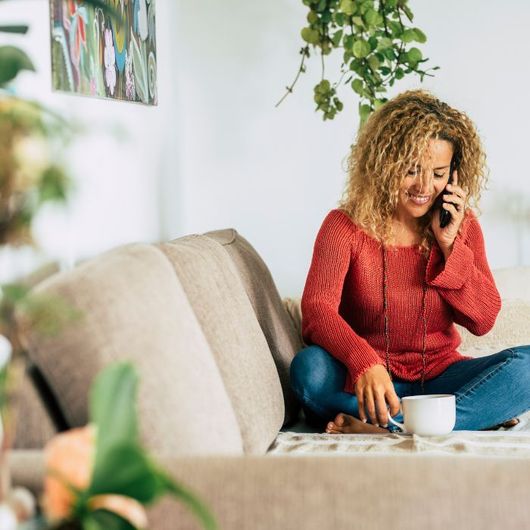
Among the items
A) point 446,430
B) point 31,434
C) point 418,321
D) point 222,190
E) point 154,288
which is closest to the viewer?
point 31,434

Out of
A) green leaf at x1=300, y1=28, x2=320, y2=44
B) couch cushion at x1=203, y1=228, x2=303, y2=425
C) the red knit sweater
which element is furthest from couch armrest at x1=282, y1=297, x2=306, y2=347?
green leaf at x1=300, y1=28, x2=320, y2=44

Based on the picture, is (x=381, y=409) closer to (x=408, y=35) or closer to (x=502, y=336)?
Answer: (x=502, y=336)

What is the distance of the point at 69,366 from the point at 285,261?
2.41 metres

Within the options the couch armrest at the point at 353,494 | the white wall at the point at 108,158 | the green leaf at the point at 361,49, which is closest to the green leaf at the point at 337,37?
the green leaf at the point at 361,49

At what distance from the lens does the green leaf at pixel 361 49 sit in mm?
3088

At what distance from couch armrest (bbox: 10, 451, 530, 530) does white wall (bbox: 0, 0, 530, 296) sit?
2383 millimetres

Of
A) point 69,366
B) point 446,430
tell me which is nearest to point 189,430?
point 69,366

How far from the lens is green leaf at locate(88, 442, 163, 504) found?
2.60 feet

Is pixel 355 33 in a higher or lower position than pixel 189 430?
higher

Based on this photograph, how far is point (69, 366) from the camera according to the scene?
131cm

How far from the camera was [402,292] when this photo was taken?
2.49 metres

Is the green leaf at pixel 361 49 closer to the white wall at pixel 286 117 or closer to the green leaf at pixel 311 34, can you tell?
the green leaf at pixel 311 34

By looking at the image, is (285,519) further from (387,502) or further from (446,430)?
(446,430)

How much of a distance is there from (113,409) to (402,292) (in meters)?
1.71
